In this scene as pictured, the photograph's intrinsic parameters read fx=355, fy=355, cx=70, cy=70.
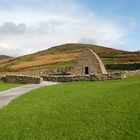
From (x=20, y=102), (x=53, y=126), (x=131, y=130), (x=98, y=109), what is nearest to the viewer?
(x=131, y=130)

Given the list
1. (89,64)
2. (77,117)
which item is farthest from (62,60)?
(77,117)

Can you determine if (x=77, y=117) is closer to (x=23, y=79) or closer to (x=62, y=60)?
(x=23, y=79)

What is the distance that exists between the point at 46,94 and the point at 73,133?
10.8m

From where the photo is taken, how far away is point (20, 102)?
25.5 m

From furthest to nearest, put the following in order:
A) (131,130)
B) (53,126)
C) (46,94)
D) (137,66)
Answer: (137,66), (46,94), (53,126), (131,130)

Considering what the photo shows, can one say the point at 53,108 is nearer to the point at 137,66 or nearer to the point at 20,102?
the point at 20,102

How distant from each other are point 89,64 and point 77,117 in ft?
104

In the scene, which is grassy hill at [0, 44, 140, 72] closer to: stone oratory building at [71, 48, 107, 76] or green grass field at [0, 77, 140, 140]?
stone oratory building at [71, 48, 107, 76]

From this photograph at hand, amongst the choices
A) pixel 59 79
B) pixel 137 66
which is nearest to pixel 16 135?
pixel 59 79

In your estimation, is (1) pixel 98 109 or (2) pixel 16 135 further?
(1) pixel 98 109

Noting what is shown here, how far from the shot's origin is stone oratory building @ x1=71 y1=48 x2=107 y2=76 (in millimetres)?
51000

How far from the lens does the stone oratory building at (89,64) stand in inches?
2008

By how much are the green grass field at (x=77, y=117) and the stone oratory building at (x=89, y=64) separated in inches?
988

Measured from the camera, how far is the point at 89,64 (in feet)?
168
